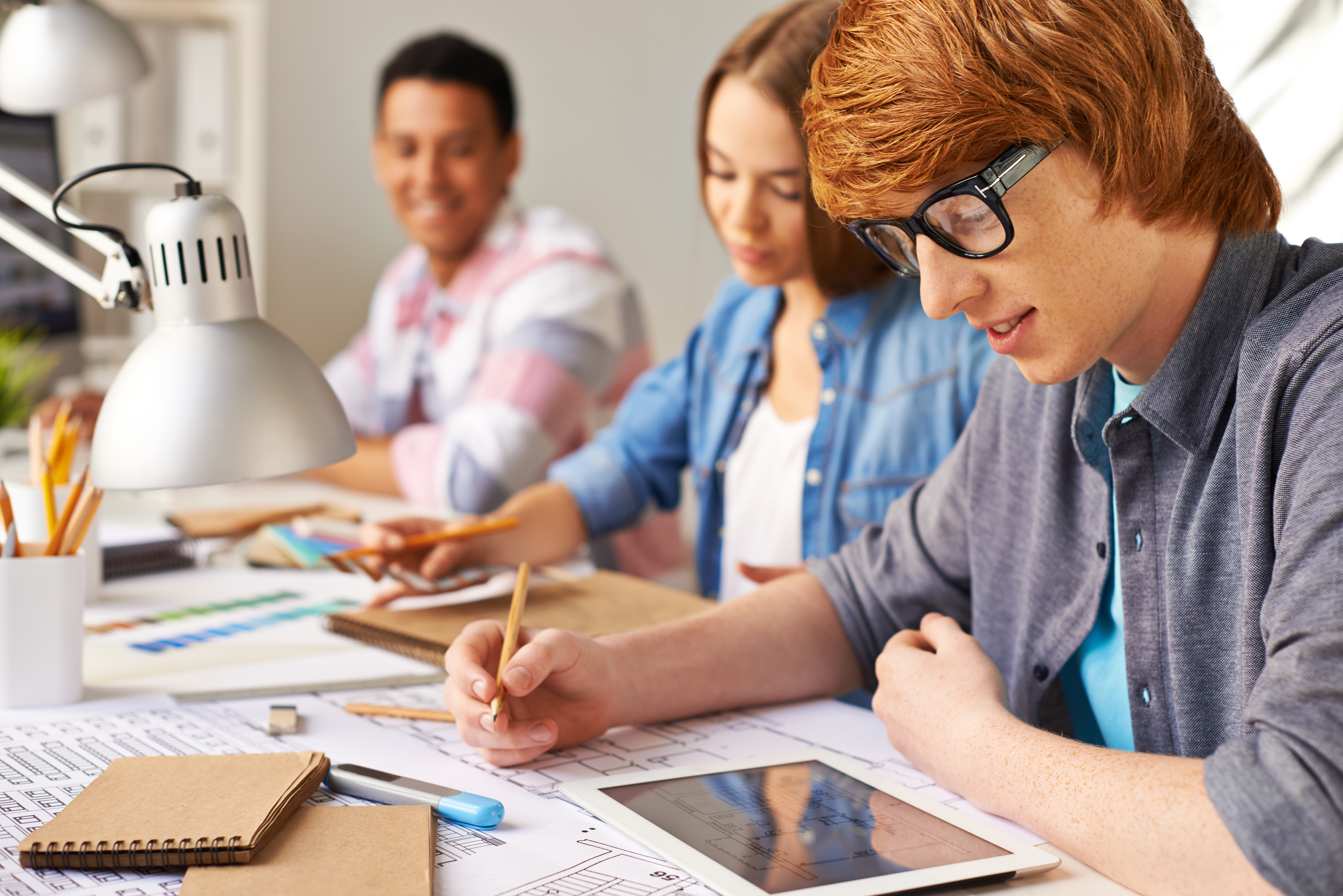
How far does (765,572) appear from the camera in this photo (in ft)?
4.46

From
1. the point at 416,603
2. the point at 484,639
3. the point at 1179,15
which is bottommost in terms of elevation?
the point at 416,603

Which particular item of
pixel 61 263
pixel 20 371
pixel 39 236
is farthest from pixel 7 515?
pixel 39 236

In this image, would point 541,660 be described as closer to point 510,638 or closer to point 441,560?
point 510,638

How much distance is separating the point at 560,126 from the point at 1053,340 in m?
2.75

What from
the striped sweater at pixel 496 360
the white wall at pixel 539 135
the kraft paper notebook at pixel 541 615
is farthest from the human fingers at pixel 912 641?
the white wall at pixel 539 135

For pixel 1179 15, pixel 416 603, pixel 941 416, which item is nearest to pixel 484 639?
pixel 416 603

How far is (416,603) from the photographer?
1.41m

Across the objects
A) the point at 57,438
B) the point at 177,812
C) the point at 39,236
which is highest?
the point at 39,236

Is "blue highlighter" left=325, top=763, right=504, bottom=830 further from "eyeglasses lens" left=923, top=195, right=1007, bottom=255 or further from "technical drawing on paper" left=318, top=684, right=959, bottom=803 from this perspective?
"eyeglasses lens" left=923, top=195, right=1007, bottom=255

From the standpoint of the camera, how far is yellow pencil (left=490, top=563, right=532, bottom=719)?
875 millimetres

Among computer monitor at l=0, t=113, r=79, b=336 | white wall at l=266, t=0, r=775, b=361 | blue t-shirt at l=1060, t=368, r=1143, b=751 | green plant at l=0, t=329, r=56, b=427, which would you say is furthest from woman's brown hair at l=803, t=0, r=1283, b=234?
white wall at l=266, t=0, r=775, b=361

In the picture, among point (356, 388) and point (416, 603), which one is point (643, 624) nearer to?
point (416, 603)

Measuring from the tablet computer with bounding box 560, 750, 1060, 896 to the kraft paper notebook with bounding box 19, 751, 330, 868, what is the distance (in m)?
0.20

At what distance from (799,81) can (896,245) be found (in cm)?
68
